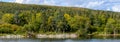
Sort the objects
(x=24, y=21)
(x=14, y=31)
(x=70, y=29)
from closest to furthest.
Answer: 1. (x=14, y=31)
2. (x=70, y=29)
3. (x=24, y=21)

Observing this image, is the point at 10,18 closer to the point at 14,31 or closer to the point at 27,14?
the point at 27,14

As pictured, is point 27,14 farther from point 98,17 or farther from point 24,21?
point 98,17

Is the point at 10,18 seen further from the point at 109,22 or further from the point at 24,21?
the point at 109,22

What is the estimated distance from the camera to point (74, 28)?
477 feet

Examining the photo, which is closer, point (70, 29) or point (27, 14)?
point (70, 29)

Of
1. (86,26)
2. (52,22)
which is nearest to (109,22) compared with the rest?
(86,26)

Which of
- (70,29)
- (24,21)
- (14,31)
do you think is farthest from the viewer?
(24,21)

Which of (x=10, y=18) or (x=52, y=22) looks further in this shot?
(x=10, y=18)

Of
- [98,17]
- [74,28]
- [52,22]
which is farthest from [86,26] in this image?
[98,17]

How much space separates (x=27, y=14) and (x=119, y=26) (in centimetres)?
4949

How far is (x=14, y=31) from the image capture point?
137 m

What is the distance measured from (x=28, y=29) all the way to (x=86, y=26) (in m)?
25.8

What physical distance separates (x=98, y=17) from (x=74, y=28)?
2575 centimetres

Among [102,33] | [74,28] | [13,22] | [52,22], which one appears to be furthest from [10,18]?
[102,33]
